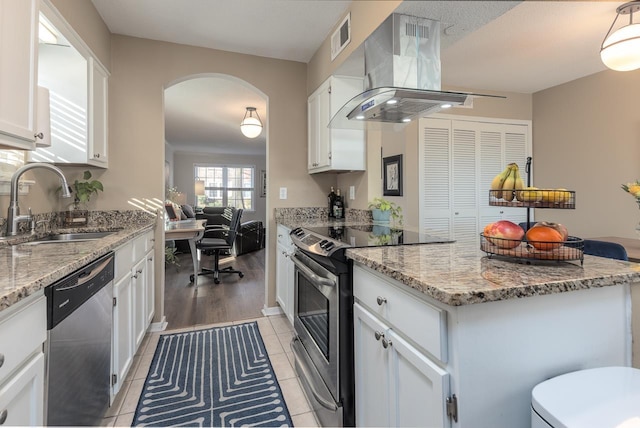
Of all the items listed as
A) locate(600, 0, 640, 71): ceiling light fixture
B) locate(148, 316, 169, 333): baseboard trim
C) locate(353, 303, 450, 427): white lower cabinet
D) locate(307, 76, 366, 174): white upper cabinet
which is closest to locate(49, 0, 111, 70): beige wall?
locate(307, 76, 366, 174): white upper cabinet

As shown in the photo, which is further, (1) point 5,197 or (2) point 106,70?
(2) point 106,70

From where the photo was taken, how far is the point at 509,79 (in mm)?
3795

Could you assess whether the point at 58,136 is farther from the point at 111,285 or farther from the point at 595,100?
the point at 595,100

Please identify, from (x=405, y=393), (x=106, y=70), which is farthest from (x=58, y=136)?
(x=405, y=393)

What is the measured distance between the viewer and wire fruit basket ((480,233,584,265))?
1008 mm

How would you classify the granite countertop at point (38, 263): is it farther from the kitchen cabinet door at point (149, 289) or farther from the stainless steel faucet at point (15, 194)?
the kitchen cabinet door at point (149, 289)

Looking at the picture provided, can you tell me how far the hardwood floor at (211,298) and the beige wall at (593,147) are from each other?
3.92 metres

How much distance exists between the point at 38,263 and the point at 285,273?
5.72ft

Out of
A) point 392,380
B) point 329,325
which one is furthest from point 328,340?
point 392,380

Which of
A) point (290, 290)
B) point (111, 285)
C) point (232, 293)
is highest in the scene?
point (111, 285)

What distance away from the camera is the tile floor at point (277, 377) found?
5.33 feet

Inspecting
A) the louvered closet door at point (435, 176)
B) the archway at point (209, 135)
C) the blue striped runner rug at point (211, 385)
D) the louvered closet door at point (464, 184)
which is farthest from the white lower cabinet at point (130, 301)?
the louvered closet door at point (464, 184)

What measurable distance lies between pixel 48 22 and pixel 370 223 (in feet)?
7.60

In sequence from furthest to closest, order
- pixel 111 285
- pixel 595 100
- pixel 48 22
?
pixel 595 100 < pixel 48 22 < pixel 111 285
